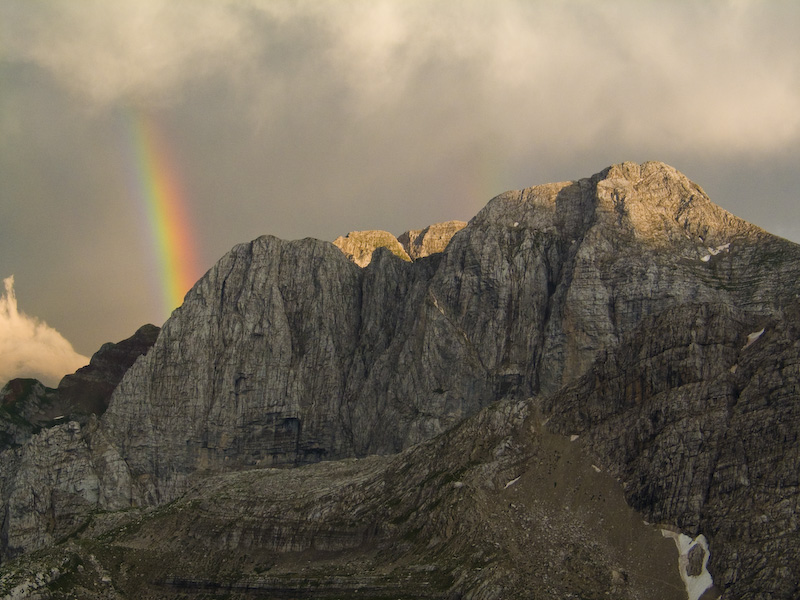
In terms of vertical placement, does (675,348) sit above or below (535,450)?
above

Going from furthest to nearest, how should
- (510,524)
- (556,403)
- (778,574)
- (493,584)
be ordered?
(556,403) < (510,524) < (493,584) < (778,574)

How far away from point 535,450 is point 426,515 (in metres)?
20.8

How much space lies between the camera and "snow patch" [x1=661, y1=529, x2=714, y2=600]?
433 feet

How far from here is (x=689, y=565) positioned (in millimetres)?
136125

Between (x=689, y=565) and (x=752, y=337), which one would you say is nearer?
(x=689, y=565)

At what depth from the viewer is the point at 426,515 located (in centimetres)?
16375

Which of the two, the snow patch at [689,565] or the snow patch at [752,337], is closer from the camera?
the snow patch at [689,565]

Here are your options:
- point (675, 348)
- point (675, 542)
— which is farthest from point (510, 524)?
point (675, 348)

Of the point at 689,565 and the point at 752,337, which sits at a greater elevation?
the point at 752,337

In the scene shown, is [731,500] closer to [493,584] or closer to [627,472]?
[627,472]

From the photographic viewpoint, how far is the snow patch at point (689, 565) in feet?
433

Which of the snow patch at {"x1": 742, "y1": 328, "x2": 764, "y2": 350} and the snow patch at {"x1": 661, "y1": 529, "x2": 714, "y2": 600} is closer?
the snow patch at {"x1": 661, "y1": 529, "x2": 714, "y2": 600}

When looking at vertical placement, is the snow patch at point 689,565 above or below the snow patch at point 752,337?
below

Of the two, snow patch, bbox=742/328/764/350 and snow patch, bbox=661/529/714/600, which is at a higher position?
snow patch, bbox=742/328/764/350
